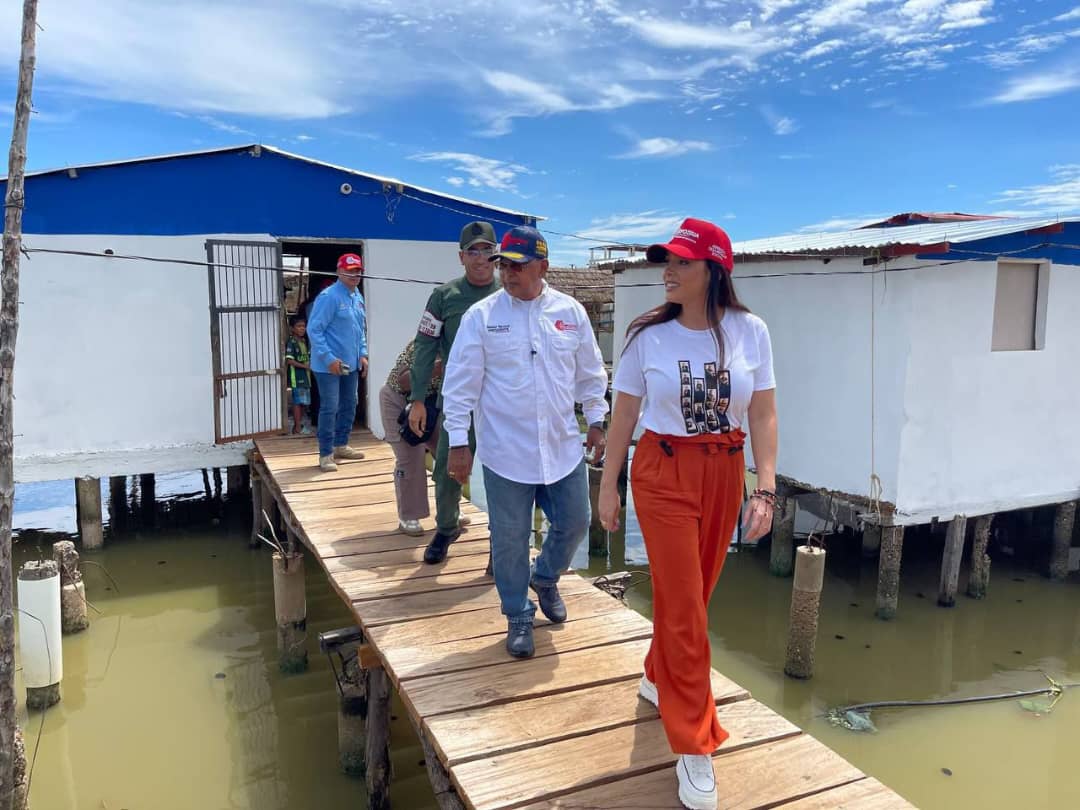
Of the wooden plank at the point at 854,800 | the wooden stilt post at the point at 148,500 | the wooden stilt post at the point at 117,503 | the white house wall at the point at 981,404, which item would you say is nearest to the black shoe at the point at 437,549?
the wooden plank at the point at 854,800

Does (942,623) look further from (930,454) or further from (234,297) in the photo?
(234,297)

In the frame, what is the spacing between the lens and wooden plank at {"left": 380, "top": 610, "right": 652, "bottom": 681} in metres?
3.59

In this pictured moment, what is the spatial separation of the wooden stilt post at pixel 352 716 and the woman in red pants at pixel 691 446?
8.56 ft

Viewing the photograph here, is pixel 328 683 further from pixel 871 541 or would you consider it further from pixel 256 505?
pixel 871 541

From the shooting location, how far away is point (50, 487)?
39.4 ft

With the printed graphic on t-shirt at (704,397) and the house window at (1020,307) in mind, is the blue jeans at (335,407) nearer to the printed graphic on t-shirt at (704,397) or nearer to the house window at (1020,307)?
the printed graphic on t-shirt at (704,397)

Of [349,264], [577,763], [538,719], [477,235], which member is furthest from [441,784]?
[349,264]

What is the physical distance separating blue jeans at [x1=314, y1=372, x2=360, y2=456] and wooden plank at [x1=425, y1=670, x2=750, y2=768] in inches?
165

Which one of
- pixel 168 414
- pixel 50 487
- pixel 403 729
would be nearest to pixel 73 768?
pixel 403 729

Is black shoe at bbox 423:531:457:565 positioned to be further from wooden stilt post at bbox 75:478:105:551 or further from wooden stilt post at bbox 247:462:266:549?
wooden stilt post at bbox 75:478:105:551

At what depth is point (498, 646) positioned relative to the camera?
3.77 metres

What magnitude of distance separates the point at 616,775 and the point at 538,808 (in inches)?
12.2

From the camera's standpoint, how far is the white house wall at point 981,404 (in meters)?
7.32

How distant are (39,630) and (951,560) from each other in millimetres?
Result: 7800
